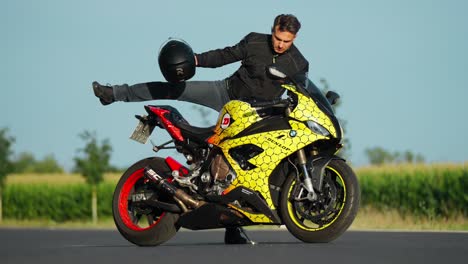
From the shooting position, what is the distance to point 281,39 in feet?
31.8

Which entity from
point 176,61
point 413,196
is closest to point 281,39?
point 176,61

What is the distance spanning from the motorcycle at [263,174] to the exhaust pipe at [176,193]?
0.4 inches

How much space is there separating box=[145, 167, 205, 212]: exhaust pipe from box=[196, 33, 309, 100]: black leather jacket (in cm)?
118

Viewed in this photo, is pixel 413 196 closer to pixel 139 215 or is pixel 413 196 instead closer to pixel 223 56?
pixel 139 215

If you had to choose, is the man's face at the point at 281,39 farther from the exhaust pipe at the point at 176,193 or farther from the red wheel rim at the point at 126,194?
the red wheel rim at the point at 126,194

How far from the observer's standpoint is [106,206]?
157 feet

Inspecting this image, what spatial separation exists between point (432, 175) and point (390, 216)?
8.46 ft

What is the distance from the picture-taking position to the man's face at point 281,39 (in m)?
9.66

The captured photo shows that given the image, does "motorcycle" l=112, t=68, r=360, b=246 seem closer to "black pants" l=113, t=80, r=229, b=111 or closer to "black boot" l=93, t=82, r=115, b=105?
"black pants" l=113, t=80, r=229, b=111

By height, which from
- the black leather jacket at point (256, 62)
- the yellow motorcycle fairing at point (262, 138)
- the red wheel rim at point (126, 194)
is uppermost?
the black leather jacket at point (256, 62)

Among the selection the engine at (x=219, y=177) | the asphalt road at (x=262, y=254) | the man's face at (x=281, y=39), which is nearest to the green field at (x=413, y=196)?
the man's face at (x=281, y=39)

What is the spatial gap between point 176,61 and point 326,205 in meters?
2.21

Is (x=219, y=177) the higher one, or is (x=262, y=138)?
(x=262, y=138)

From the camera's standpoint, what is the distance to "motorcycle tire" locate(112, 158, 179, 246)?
995 cm
